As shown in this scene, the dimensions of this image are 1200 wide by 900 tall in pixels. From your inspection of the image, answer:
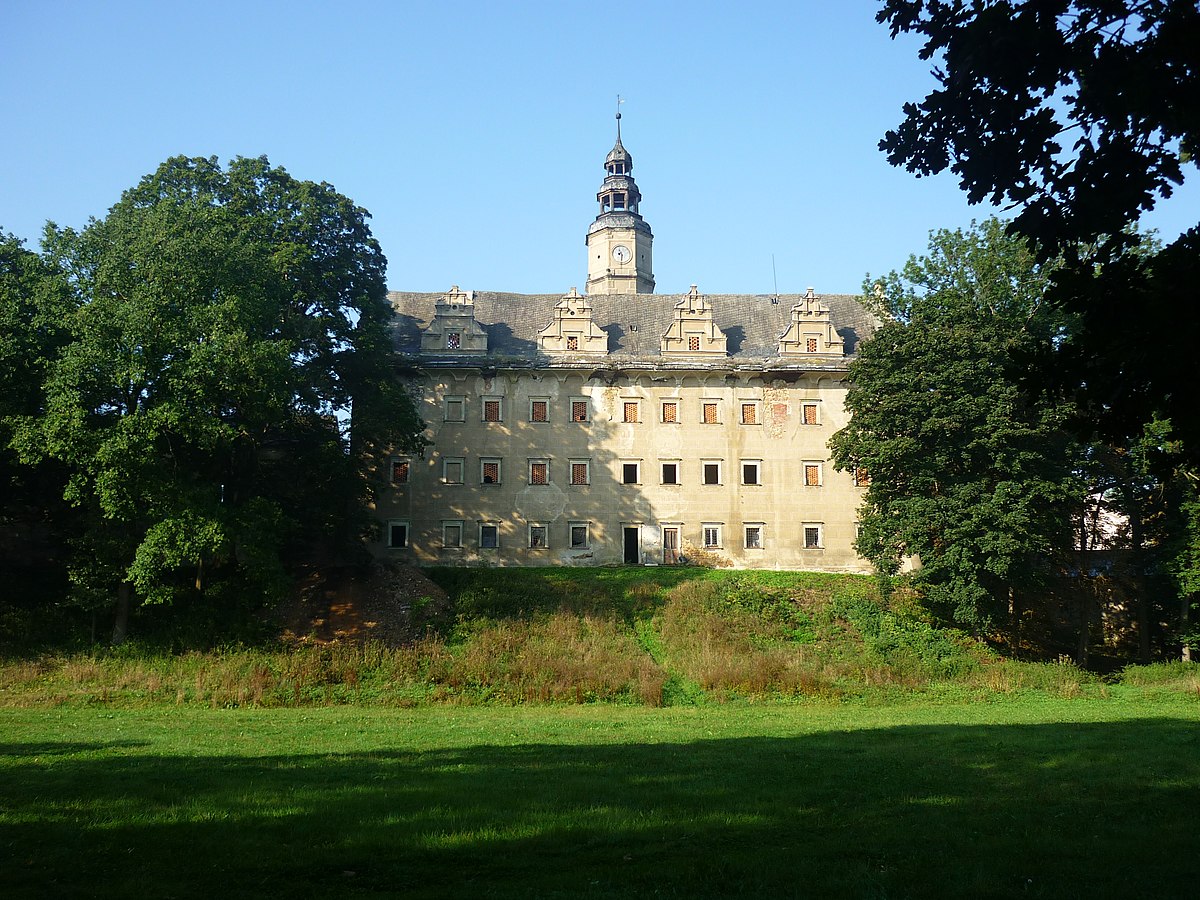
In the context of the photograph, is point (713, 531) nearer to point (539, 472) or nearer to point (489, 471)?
point (539, 472)

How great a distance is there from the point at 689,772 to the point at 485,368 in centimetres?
3721

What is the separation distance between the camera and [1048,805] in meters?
13.1

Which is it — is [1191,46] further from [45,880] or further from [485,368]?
[485,368]

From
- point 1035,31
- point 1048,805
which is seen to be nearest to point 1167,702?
point 1048,805

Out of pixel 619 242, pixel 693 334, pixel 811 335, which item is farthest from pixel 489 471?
pixel 619 242

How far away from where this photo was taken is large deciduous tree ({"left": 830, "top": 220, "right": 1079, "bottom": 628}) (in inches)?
1481

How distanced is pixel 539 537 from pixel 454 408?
730 centimetres

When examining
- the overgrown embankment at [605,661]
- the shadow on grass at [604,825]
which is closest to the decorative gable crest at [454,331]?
the overgrown embankment at [605,661]

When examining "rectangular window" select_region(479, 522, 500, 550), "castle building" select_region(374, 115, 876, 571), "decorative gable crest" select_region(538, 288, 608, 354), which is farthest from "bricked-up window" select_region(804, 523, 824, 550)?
"rectangular window" select_region(479, 522, 500, 550)

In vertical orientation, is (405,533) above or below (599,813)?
above

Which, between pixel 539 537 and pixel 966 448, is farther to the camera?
pixel 539 537

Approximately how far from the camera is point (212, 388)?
33062mm

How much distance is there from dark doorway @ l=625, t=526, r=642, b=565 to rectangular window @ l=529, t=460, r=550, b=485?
4501mm

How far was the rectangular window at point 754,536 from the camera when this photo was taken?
5088 centimetres
